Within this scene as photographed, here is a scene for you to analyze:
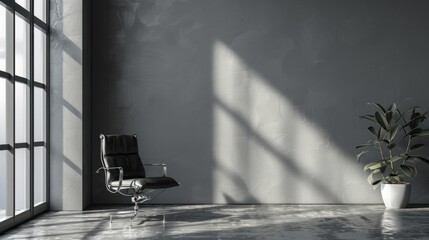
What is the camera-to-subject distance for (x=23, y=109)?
580cm

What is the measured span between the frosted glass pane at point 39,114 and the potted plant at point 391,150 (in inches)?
148

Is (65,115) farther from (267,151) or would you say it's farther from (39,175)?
(267,151)

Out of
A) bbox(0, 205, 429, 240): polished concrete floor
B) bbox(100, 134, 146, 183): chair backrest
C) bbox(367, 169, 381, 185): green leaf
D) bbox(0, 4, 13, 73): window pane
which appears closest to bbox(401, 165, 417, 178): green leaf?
bbox(367, 169, 381, 185): green leaf

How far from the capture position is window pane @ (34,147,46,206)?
6297 millimetres

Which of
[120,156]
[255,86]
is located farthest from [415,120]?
[120,156]

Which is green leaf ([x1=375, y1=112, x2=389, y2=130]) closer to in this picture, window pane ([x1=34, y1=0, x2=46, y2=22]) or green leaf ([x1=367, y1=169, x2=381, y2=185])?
green leaf ([x1=367, y1=169, x2=381, y2=185])

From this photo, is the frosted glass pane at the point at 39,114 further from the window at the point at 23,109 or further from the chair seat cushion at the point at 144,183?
the chair seat cushion at the point at 144,183

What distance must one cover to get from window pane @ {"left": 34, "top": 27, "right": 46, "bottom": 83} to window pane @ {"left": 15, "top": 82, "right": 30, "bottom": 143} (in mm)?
503

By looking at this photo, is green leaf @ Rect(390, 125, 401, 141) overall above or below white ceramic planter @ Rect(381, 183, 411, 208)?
above

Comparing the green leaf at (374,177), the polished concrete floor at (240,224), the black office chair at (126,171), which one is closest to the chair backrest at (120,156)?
the black office chair at (126,171)

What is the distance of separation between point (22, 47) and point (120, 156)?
1535 millimetres

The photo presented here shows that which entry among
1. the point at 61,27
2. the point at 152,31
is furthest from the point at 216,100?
the point at 61,27

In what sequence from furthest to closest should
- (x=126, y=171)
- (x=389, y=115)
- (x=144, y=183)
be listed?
(x=389, y=115) → (x=126, y=171) → (x=144, y=183)

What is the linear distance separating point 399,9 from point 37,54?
14.9ft
